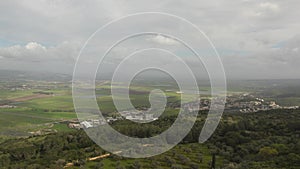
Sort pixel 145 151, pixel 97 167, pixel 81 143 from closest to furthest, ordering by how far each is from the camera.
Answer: pixel 145 151 → pixel 97 167 → pixel 81 143

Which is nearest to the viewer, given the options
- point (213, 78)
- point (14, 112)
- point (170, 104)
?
point (213, 78)

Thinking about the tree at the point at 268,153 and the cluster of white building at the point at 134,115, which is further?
the tree at the point at 268,153

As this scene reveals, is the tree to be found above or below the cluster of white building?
below

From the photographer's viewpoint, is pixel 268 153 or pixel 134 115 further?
pixel 268 153

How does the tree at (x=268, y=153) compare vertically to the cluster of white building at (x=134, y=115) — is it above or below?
below

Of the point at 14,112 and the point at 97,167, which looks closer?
the point at 97,167

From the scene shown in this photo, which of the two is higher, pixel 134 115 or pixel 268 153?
pixel 134 115

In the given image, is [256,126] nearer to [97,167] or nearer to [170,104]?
[97,167]

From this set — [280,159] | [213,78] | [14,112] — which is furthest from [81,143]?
[14,112]

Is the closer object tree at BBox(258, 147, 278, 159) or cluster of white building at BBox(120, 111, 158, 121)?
cluster of white building at BBox(120, 111, 158, 121)

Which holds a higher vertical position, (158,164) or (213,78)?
(213,78)

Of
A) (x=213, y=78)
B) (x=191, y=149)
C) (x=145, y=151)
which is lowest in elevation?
(x=191, y=149)
